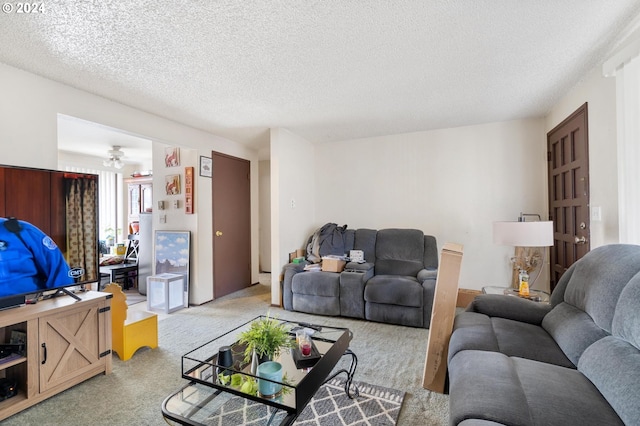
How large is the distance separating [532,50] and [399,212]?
2495mm

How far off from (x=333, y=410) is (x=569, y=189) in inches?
118

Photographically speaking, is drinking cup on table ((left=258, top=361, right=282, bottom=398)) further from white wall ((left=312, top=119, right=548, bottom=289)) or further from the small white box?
white wall ((left=312, top=119, right=548, bottom=289))

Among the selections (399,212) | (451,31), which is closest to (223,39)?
(451,31)

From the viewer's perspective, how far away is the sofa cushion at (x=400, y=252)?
3637 millimetres

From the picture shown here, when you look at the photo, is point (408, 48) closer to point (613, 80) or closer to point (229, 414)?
point (613, 80)

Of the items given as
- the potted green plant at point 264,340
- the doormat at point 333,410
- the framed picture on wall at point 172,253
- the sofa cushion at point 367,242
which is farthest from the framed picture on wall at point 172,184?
the doormat at point 333,410

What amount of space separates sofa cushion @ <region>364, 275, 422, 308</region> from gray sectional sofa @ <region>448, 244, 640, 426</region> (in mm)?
1051

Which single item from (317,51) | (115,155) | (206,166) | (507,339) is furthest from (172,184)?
(507,339)

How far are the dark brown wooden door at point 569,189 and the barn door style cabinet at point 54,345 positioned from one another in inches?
157

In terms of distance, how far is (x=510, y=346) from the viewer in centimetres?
162

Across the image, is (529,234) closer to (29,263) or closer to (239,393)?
(239,393)

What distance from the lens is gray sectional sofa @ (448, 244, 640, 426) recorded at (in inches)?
41.5

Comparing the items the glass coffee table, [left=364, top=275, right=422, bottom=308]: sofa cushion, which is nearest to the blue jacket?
the glass coffee table

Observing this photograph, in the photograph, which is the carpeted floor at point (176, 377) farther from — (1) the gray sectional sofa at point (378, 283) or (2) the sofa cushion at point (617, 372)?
(2) the sofa cushion at point (617, 372)
